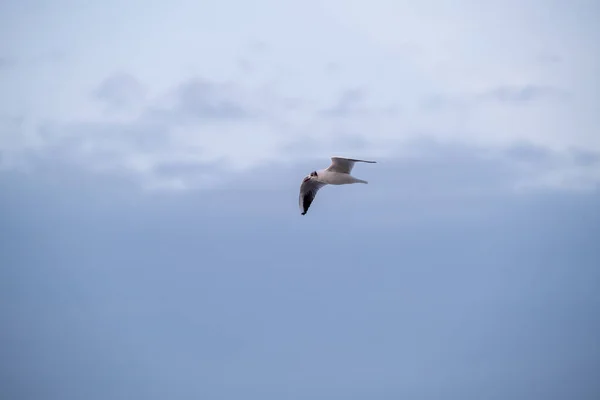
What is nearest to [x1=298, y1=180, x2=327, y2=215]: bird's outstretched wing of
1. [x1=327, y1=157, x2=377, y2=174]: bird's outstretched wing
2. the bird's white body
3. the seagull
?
the seagull

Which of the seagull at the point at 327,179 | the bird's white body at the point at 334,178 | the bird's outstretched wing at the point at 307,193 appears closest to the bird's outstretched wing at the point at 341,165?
the seagull at the point at 327,179

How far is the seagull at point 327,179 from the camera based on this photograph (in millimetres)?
28547

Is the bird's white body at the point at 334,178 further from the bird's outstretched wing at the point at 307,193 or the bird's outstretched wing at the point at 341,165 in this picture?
the bird's outstretched wing at the point at 307,193

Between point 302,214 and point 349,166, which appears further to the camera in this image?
point 302,214

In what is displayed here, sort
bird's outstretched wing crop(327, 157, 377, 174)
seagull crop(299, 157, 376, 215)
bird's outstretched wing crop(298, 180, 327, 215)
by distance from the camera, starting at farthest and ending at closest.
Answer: bird's outstretched wing crop(298, 180, 327, 215)
seagull crop(299, 157, 376, 215)
bird's outstretched wing crop(327, 157, 377, 174)

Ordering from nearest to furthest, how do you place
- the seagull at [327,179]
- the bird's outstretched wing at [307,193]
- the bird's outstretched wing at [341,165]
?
the bird's outstretched wing at [341,165] < the seagull at [327,179] < the bird's outstretched wing at [307,193]

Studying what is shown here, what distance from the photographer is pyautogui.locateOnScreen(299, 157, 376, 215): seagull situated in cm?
2855

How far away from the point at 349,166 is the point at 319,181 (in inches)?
75.1

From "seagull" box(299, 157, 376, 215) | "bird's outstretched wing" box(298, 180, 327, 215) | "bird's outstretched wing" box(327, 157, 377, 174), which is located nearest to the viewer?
"bird's outstretched wing" box(327, 157, 377, 174)

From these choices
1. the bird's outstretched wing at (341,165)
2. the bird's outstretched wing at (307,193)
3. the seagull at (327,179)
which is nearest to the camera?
the bird's outstretched wing at (341,165)

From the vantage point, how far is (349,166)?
28828 mm

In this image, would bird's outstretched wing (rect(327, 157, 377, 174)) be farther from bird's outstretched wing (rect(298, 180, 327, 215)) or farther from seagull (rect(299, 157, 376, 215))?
bird's outstretched wing (rect(298, 180, 327, 215))

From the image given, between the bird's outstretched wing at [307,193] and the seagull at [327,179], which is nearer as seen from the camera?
the seagull at [327,179]

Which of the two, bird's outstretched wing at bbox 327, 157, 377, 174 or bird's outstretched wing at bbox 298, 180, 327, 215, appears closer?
bird's outstretched wing at bbox 327, 157, 377, 174
